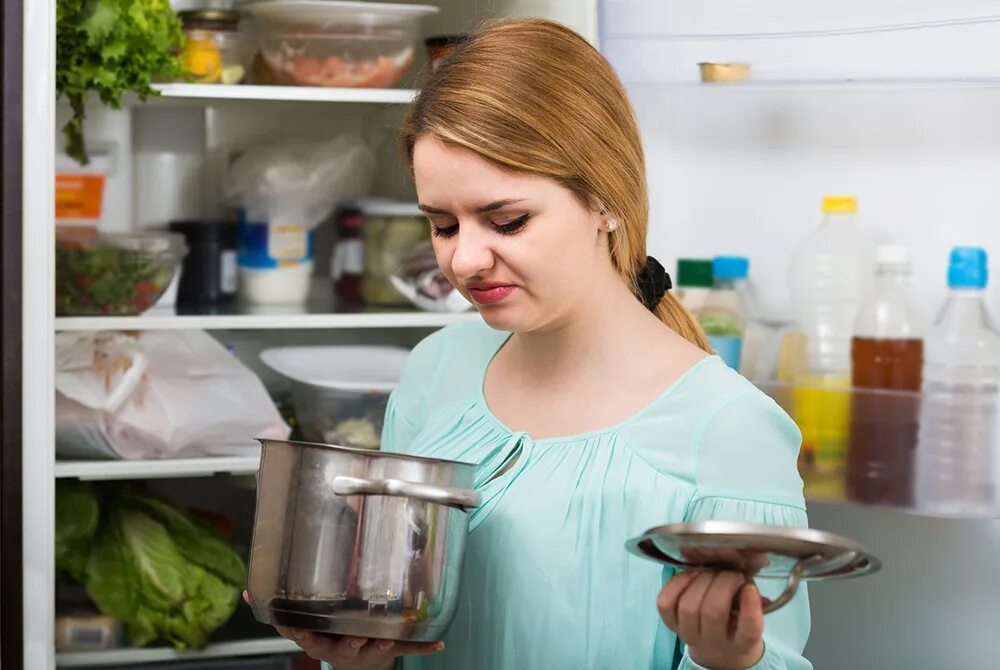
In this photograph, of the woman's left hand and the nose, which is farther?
the nose

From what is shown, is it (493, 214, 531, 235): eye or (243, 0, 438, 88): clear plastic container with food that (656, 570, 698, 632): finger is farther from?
(243, 0, 438, 88): clear plastic container with food

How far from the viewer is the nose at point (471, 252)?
1.01 metres

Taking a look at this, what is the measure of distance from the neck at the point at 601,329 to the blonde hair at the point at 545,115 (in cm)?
3

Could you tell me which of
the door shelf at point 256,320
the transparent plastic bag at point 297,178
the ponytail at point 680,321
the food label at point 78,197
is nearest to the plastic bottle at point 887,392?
the ponytail at point 680,321

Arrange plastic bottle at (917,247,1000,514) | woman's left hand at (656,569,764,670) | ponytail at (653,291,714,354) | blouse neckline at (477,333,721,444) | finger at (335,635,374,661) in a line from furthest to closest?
plastic bottle at (917,247,1000,514) → ponytail at (653,291,714,354) → blouse neckline at (477,333,721,444) → finger at (335,635,374,661) → woman's left hand at (656,569,764,670)

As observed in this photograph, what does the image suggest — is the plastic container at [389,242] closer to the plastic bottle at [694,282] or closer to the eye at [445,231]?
the plastic bottle at [694,282]

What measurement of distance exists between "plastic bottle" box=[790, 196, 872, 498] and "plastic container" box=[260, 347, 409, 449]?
69 cm

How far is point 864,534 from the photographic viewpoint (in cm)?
159

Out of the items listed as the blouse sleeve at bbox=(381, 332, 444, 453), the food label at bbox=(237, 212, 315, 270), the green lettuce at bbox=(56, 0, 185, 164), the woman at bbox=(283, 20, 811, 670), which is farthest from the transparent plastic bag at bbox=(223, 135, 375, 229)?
the woman at bbox=(283, 20, 811, 670)

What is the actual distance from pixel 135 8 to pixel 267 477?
93cm

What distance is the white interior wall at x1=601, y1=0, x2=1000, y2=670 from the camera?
147cm

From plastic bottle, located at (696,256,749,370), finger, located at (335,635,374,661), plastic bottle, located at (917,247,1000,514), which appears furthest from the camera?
plastic bottle, located at (696,256,749,370)

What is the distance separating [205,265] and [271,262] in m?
0.10

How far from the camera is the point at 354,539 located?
3.04 feet
